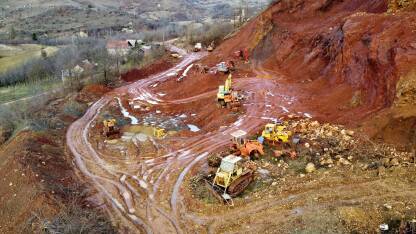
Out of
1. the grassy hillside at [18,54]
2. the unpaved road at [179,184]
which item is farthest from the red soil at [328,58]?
the grassy hillside at [18,54]

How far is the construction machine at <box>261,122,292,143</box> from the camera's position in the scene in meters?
22.0

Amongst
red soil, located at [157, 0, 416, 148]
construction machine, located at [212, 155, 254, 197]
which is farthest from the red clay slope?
construction machine, located at [212, 155, 254, 197]

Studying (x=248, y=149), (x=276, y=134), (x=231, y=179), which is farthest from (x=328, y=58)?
(x=231, y=179)

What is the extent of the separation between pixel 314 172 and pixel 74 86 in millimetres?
28232

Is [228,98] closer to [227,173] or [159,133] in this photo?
[159,133]

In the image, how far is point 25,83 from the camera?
61.8 m

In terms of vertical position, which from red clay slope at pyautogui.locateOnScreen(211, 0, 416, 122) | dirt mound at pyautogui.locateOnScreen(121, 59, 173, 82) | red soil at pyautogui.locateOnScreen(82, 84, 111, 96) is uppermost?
red clay slope at pyautogui.locateOnScreen(211, 0, 416, 122)

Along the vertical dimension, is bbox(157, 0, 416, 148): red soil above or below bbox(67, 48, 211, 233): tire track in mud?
above

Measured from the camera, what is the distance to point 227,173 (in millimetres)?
17781

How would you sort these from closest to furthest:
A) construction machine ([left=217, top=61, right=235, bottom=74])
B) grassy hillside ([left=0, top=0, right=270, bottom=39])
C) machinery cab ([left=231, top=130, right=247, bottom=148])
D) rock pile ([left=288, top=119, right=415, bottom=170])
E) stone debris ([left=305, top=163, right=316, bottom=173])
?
rock pile ([left=288, top=119, right=415, bottom=170])
stone debris ([left=305, top=163, right=316, bottom=173])
machinery cab ([left=231, top=130, right=247, bottom=148])
construction machine ([left=217, top=61, right=235, bottom=74])
grassy hillside ([left=0, top=0, right=270, bottom=39])

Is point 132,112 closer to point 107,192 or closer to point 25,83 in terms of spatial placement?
point 107,192

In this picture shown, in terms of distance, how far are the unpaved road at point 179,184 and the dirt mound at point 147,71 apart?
37.7ft

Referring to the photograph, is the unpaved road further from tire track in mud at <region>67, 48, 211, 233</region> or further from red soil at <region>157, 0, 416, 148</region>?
red soil at <region>157, 0, 416, 148</region>

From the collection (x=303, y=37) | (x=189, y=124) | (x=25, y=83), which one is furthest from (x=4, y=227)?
(x=25, y=83)
